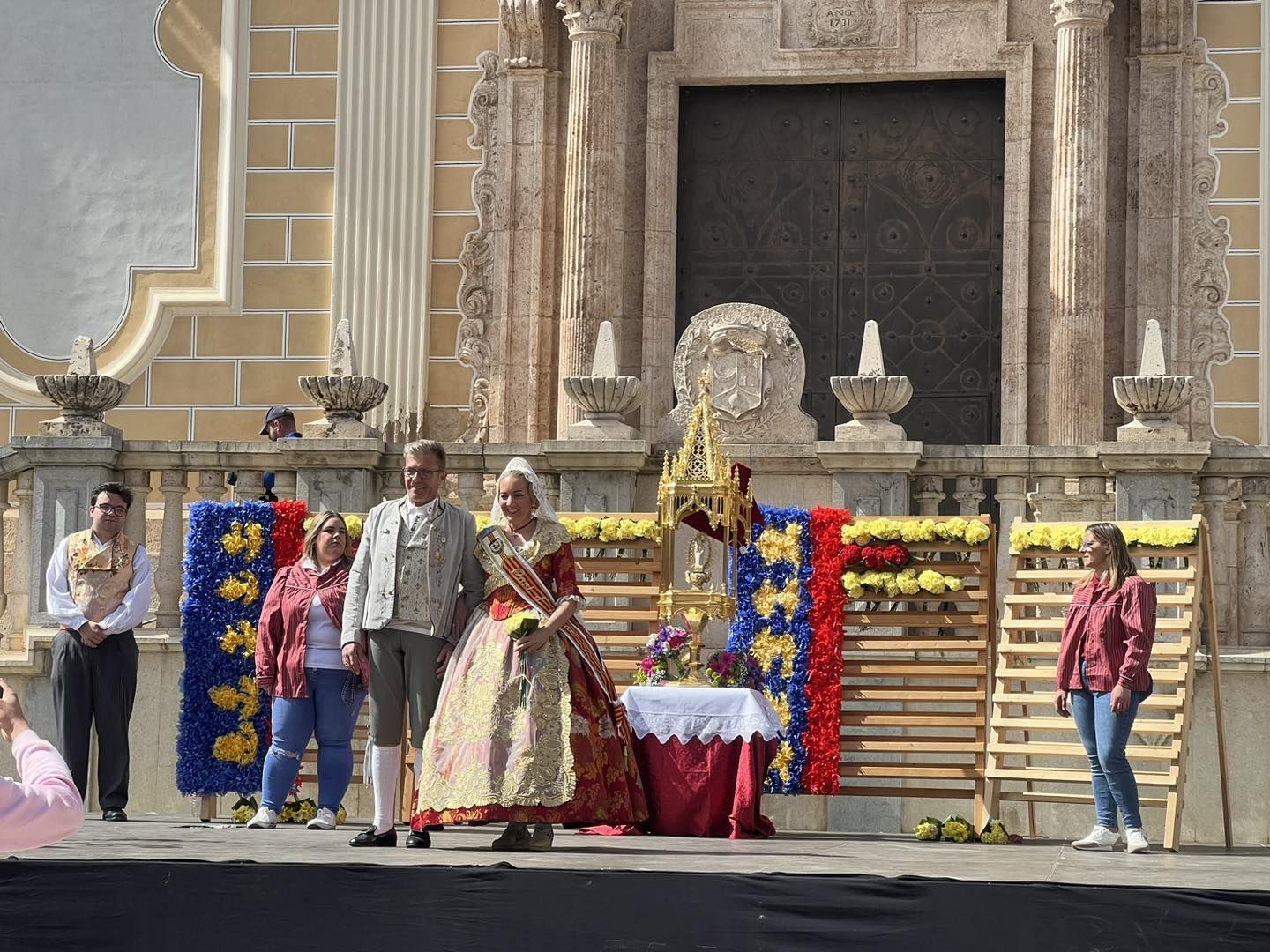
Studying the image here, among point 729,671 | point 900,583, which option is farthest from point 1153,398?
point 729,671

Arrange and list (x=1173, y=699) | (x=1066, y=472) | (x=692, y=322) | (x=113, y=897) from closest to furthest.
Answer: (x=113, y=897) → (x=1173, y=699) → (x=1066, y=472) → (x=692, y=322)

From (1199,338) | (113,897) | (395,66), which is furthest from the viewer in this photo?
(395,66)

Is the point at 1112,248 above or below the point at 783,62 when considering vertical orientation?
below

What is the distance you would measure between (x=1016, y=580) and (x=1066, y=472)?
1.11 metres

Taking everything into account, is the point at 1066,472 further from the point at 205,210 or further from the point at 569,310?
the point at 205,210

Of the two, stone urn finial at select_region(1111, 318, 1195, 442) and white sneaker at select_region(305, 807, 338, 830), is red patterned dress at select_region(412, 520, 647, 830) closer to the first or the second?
white sneaker at select_region(305, 807, 338, 830)

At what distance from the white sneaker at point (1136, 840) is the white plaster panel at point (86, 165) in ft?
32.8

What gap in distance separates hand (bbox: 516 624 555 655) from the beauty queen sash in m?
0.11

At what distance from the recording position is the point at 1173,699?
37.7ft

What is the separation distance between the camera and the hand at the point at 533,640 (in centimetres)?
974

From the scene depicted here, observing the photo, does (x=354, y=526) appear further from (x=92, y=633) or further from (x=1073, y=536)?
(x=1073, y=536)

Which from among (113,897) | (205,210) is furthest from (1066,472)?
(205,210)

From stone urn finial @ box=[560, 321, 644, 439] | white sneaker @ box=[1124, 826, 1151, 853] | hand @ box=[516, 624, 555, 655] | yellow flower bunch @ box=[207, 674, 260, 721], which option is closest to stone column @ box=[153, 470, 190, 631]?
yellow flower bunch @ box=[207, 674, 260, 721]

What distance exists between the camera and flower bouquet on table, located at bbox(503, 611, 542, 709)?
9758 millimetres
